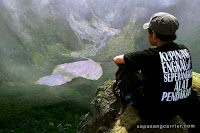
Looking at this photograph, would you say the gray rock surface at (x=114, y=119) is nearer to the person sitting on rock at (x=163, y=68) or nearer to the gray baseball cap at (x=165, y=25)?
the person sitting on rock at (x=163, y=68)

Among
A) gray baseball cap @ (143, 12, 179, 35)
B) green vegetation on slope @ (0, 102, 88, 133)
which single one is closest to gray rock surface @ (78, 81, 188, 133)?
gray baseball cap @ (143, 12, 179, 35)

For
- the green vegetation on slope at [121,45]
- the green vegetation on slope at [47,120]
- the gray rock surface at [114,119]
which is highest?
the green vegetation on slope at [121,45]

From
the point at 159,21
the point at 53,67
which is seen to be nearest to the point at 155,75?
the point at 159,21

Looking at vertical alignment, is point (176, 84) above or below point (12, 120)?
below

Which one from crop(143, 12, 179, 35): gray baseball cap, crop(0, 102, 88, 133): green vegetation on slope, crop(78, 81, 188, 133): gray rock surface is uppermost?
crop(0, 102, 88, 133): green vegetation on slope

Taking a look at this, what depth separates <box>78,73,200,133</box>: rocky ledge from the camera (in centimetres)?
472

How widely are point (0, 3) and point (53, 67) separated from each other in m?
24.2

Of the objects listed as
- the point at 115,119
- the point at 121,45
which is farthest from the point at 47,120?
the point at 121,45

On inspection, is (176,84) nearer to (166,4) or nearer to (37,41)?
(37,41)

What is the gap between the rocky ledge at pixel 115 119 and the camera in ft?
15.5

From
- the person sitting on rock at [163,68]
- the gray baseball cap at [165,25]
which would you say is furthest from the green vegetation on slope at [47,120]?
the gray baseball cap at [165,25]

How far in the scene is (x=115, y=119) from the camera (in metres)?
6.78

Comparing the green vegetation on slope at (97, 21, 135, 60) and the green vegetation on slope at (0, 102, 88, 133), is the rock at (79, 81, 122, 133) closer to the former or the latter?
the green vegetation on slope at (0, 102, 88, 133)

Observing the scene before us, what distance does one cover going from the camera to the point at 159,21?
13.3 ft
